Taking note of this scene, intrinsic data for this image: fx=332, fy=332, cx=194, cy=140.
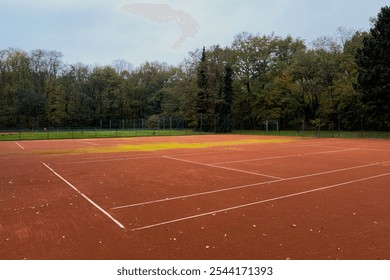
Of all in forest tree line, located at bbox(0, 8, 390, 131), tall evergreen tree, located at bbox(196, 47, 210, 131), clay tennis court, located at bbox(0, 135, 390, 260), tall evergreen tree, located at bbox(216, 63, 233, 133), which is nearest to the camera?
clay tennis court, located at bbox(0, 135, 390, 260)

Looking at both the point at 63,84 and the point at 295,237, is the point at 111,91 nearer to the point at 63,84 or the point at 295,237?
the point at 63,84

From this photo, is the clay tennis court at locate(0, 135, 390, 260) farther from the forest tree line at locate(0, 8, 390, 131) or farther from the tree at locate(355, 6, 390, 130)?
the forest tree line at locate(0, 8, 390, 131)

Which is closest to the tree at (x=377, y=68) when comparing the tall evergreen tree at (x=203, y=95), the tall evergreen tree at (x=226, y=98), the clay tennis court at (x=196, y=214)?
the tall evergreen tree at (x=226, y=98)

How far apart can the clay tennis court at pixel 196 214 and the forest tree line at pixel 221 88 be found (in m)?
27.2

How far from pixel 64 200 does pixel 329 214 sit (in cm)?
553

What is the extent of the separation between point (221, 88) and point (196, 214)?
44.9 m

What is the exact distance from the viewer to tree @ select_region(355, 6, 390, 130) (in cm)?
3070

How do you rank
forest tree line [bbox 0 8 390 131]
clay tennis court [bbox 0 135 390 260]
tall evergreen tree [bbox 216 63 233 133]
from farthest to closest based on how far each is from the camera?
tall evergreen tree [bbox 216 63 233 133], forest tree line [bbox 0 8 390 131], clay tennis court [bbox 0 135 390 260]

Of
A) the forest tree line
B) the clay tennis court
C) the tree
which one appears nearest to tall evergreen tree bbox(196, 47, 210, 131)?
the forest tree line

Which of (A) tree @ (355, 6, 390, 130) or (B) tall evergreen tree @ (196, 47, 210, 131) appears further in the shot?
(B) tall evergreen tree @ (196, 47, 210, 131)

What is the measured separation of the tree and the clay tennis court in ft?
76.5

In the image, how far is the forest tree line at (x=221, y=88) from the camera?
4106cm

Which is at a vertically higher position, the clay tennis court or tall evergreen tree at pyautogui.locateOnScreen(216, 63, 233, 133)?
tall evergreen tree at pyautogui.locateOnScreen(216, 63, 233, 133)

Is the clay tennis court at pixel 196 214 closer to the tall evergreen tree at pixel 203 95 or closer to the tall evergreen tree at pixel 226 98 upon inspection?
the tall evergreen tree at pixel 226 98
